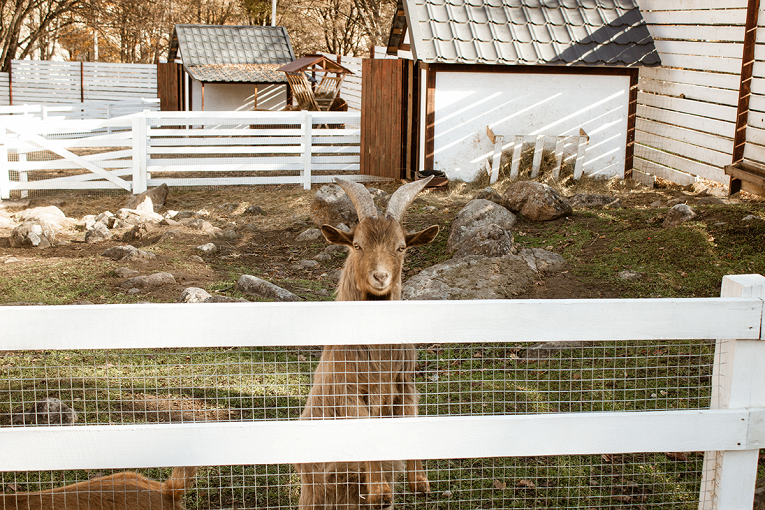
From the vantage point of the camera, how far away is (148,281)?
7562 millimetres

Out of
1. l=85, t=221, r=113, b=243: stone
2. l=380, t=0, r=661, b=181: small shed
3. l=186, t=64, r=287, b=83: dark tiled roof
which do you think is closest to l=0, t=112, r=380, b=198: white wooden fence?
l=380, t=0, r=661, b=181: small shed

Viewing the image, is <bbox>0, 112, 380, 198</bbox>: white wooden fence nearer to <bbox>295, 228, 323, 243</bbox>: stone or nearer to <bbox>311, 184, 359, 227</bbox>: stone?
<bbox>311, 184, 359, 227</bbox>: stone

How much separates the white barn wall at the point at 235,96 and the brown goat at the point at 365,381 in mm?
21605

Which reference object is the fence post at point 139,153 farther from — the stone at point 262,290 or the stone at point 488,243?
the stone at point 488,243

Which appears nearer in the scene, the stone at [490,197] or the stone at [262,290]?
the stone at [262,290]

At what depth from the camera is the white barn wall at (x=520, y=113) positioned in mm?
12852

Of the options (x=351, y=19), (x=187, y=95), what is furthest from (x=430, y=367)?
(x=351, y=19)

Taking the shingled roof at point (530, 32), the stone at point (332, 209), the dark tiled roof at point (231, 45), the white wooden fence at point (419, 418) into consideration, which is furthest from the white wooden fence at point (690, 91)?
the dark tiled roof at point (231, 45)

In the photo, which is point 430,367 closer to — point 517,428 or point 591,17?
point 517,428

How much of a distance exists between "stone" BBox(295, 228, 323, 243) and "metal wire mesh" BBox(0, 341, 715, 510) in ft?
14.0

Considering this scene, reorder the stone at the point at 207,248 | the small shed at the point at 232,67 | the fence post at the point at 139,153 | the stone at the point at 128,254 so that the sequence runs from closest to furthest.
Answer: the stone at the point at 128,254 < the stone at the point at 207,248 < the fence post at the point at 139,153 < the small shed at the point at 232,67

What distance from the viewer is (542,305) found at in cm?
254

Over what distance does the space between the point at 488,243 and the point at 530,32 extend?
6.36 m

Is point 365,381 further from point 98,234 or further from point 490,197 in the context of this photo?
point 98,234
